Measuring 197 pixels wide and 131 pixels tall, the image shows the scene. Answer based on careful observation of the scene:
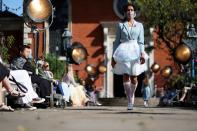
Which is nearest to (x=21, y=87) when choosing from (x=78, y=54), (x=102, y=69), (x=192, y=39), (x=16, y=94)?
Answer: (x=16, y=94)

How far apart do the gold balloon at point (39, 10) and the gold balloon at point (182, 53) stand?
316 inches

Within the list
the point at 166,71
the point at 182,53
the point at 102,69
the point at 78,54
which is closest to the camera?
the point at 182,53

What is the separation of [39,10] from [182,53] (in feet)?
27.6

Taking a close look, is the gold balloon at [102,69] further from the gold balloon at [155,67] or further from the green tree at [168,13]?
the green tree at [168,13]

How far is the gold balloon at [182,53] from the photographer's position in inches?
886

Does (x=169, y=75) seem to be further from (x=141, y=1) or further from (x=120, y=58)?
(x=120, y=58)

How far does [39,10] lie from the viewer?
15695 mm

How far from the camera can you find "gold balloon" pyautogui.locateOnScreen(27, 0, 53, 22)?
15570 mm

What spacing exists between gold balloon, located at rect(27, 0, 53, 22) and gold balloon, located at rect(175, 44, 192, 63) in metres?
8.03

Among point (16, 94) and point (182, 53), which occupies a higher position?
point (182, 53)

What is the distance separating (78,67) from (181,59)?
935 cm

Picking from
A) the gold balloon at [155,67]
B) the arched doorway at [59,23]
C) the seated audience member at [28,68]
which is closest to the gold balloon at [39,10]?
the seated audience member at [28,68]

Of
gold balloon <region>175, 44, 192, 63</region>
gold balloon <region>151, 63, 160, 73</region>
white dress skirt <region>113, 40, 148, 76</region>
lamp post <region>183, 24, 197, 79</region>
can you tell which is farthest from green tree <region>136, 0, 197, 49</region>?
white dress skirt <region>113, 40, 148, 76</region>

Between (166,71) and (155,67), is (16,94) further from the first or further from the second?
(155,67)
